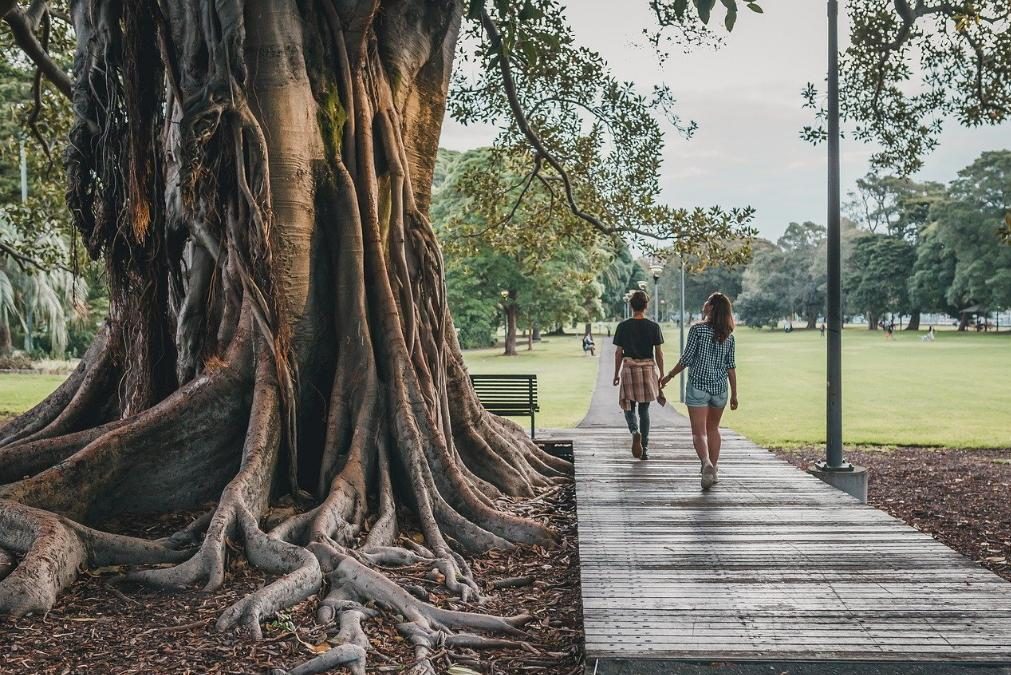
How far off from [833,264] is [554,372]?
3579 centimetres

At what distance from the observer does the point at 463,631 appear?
476 cm

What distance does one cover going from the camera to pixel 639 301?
8766 millimetres

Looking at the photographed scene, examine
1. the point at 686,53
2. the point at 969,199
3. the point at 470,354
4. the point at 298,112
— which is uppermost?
the point at 969,199

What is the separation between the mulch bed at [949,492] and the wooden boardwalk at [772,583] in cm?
213

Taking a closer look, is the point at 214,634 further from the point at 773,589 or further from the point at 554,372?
the point at 554,372

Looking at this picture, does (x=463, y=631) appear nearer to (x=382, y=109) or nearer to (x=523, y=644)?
(x=523, y=644)

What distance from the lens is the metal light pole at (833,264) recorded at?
9516mm

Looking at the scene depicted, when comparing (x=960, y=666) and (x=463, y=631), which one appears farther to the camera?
(x=463, y=631)

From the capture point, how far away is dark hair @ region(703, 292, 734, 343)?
Answer: 302 inches

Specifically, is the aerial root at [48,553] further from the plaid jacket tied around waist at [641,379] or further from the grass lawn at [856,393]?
the grass lawn at [856,393]

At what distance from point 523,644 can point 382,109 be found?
16.8ft

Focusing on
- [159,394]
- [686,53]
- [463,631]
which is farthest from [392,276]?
[686,53]

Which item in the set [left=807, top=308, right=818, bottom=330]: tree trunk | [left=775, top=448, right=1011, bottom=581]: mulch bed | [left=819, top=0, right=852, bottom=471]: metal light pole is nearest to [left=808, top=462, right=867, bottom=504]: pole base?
[left=819, top=0, right=852, bottom=471]: metal light pole

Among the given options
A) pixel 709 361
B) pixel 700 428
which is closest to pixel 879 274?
pixel 700 428
